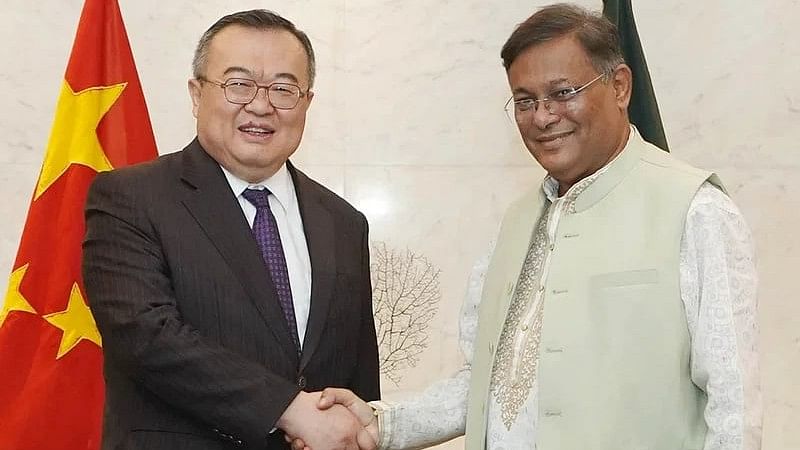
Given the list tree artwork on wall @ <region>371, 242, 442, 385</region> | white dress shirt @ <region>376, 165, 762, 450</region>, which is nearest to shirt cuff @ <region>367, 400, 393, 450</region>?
white dress shirt @ <region>376, 165, 762, 450</region>

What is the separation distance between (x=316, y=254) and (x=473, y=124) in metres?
1.52

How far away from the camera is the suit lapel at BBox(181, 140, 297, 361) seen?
90.5 inches

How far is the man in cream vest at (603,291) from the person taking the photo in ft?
6.45

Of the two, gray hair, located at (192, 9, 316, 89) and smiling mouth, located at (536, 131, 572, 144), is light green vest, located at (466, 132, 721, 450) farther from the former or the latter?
gray hair, located at (192, 9, 316, 89)

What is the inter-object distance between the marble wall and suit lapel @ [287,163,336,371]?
3.59ft

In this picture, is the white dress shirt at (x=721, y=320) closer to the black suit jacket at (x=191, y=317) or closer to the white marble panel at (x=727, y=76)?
the black suit jacket at (x=191, y=317)

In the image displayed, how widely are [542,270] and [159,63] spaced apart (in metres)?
1.85

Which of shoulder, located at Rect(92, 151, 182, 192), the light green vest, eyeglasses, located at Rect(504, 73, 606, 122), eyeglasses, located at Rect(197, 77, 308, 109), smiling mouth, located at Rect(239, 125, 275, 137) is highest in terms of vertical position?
eyeglasses, located at Rect(197, 77, 308, 109)

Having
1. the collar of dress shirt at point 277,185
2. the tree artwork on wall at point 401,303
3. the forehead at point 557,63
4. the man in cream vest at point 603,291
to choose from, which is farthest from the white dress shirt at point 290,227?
the tree artwork on wall at point 401,303

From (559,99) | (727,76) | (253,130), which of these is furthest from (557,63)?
(727,76)

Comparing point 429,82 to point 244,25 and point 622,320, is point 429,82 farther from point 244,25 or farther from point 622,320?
point 622,320

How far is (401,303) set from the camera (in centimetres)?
368

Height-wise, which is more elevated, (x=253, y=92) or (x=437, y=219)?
(x=253, y=92)

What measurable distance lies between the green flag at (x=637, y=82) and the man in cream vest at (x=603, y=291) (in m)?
0.83
